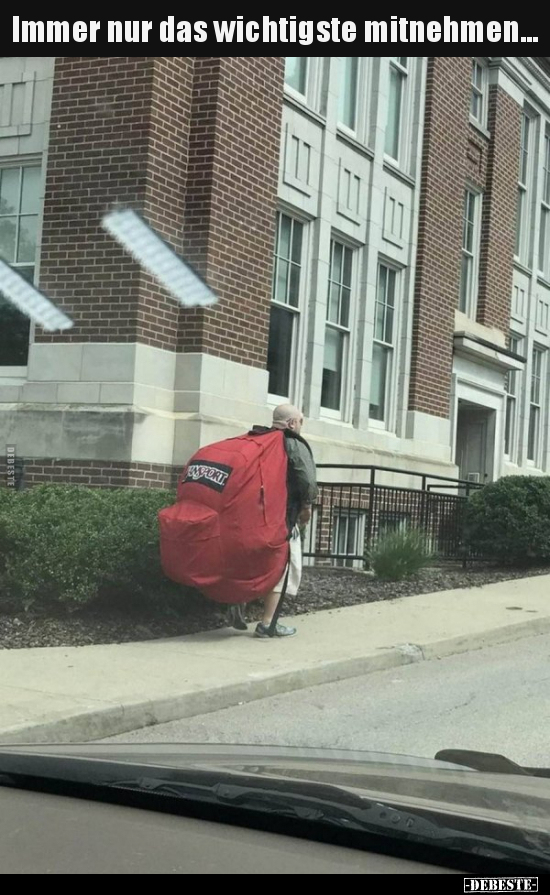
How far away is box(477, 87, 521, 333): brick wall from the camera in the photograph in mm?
19750

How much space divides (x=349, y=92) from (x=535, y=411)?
8.93 metres

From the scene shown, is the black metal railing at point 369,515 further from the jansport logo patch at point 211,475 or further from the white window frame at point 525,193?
the white window frame at point 525,193

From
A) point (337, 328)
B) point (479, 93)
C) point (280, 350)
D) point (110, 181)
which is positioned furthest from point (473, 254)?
point (110, 181)

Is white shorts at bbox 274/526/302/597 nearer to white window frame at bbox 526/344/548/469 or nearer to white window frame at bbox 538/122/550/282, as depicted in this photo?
white window frame at bbox 526/344/548/469

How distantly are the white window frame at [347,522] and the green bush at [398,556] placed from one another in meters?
1.73

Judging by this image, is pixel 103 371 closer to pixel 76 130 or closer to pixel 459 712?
pixel 76 130

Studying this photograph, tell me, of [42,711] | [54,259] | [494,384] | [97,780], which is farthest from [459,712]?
[494,384]

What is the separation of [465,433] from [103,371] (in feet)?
31.4

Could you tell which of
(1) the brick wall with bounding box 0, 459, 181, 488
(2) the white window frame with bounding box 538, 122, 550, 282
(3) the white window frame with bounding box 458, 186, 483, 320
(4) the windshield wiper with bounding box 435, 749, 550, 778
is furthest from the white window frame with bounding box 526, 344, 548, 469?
(4) the windshield wiper with bounding box 435, 749, 550, 778

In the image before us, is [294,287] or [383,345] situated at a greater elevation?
[294,287]

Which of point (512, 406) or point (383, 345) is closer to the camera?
point (383, 345)

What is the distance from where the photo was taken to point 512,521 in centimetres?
1449

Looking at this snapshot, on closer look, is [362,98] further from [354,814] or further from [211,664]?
[354,814]

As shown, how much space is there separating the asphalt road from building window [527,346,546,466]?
46.8 feet
